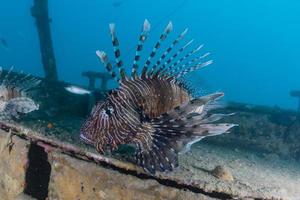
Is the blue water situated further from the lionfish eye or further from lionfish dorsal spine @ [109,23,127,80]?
the lionfish eye

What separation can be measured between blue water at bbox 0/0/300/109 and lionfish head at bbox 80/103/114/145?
112551 millimetres

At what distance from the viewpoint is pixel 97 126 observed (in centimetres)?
267

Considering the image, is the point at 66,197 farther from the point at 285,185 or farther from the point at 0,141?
the point at 285,185

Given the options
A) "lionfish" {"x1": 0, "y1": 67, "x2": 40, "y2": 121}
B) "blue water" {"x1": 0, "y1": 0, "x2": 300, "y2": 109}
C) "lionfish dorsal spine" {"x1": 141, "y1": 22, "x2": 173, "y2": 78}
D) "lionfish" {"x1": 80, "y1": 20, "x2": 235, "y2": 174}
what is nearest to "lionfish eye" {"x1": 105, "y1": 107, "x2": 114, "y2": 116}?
"lionfish" {"x1": 80, "y1": 20, "x2": 235, "y2": 174}

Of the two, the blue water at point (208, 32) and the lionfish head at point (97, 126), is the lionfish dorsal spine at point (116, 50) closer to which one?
the lionfish head at point (97, 126)

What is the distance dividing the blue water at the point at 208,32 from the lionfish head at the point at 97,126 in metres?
113

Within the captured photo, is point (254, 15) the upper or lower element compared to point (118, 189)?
upper

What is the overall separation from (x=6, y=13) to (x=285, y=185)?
15806 centimetres

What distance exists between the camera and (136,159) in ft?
8.70

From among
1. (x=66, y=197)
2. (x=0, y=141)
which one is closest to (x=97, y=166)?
(x=66, y=197)

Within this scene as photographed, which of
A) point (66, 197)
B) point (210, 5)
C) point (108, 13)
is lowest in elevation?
point (66, 197)

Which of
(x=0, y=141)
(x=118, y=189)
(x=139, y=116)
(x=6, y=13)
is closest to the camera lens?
(x=118, y=189)

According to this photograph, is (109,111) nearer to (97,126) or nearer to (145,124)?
(97,126)

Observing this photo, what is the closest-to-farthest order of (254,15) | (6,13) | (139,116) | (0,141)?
(139,116) < (0,141) < (6,13) < (254,15)
